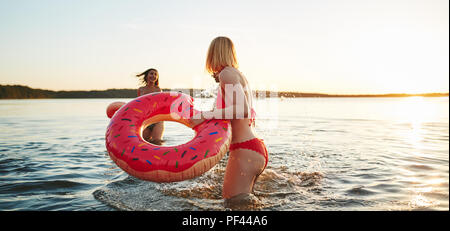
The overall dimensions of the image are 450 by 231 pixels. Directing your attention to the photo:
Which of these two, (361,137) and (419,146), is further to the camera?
(361,137)

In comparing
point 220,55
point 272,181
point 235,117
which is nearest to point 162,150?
point 235,117

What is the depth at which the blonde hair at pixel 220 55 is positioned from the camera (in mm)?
3354

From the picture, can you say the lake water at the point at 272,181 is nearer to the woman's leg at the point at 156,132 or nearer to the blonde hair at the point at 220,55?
the blonde hair at the point at 220,55

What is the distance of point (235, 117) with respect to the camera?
3.35 metres

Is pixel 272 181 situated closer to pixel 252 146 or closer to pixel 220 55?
pixel 252 146

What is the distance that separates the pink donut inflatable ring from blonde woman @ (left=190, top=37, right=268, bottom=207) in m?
0.16

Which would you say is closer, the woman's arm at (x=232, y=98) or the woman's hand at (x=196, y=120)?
the woman's arm at (x=232, y=98)

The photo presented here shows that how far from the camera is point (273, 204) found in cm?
410

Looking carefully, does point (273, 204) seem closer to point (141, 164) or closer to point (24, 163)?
point (141, 164)

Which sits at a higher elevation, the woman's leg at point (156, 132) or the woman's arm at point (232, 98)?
the woman's arm at point (232, 98)

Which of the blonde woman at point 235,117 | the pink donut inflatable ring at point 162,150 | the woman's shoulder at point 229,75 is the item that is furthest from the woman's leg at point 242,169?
the woman's shoulder at point 229,75

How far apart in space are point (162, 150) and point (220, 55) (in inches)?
45.4

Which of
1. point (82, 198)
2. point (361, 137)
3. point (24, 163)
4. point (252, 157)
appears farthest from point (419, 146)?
point (24, 163)
